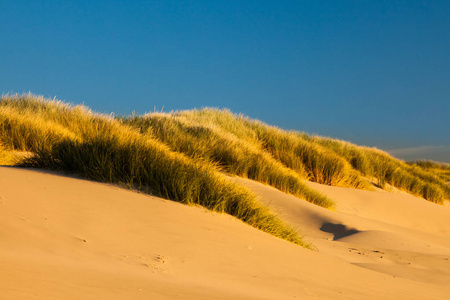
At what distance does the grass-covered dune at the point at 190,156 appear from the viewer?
5191 mm

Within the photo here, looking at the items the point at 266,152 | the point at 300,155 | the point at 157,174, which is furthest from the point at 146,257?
the point at 300,155

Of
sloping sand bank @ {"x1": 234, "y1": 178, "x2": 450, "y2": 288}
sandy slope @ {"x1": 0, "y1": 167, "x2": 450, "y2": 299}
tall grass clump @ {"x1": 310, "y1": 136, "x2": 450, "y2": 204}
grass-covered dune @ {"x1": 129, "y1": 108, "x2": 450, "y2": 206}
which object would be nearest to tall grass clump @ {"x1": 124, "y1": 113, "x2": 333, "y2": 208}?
grass-covered dune @ {"x1": 129, "y1": 108, "x2": 450, "y2": 206}

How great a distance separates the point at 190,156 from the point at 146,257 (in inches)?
191

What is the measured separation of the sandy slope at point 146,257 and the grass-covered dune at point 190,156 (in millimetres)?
369

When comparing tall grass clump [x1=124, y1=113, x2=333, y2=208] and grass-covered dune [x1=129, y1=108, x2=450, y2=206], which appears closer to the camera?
tall grass clump [x1=124, y1=113, x2=333, y2=208]

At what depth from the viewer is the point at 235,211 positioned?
17.4 ft

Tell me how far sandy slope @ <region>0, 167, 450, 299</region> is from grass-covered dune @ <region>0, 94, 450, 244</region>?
1.21 feet

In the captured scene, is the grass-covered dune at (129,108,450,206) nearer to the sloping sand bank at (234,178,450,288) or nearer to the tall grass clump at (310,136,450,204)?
the tall grass clump at (310,136,450,204)

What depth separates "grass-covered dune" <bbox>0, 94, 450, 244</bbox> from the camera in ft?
17.0

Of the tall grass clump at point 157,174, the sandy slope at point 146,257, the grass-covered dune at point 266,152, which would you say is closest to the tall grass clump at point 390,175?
the grass-covered dune at point 266,152

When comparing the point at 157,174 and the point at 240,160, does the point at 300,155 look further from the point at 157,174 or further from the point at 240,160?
the point at 157,174

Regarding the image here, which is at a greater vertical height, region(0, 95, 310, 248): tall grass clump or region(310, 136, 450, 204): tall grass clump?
region(310, 136, 450, 204): tall grass clump

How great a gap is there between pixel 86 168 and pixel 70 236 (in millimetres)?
1832

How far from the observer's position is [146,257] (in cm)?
324
